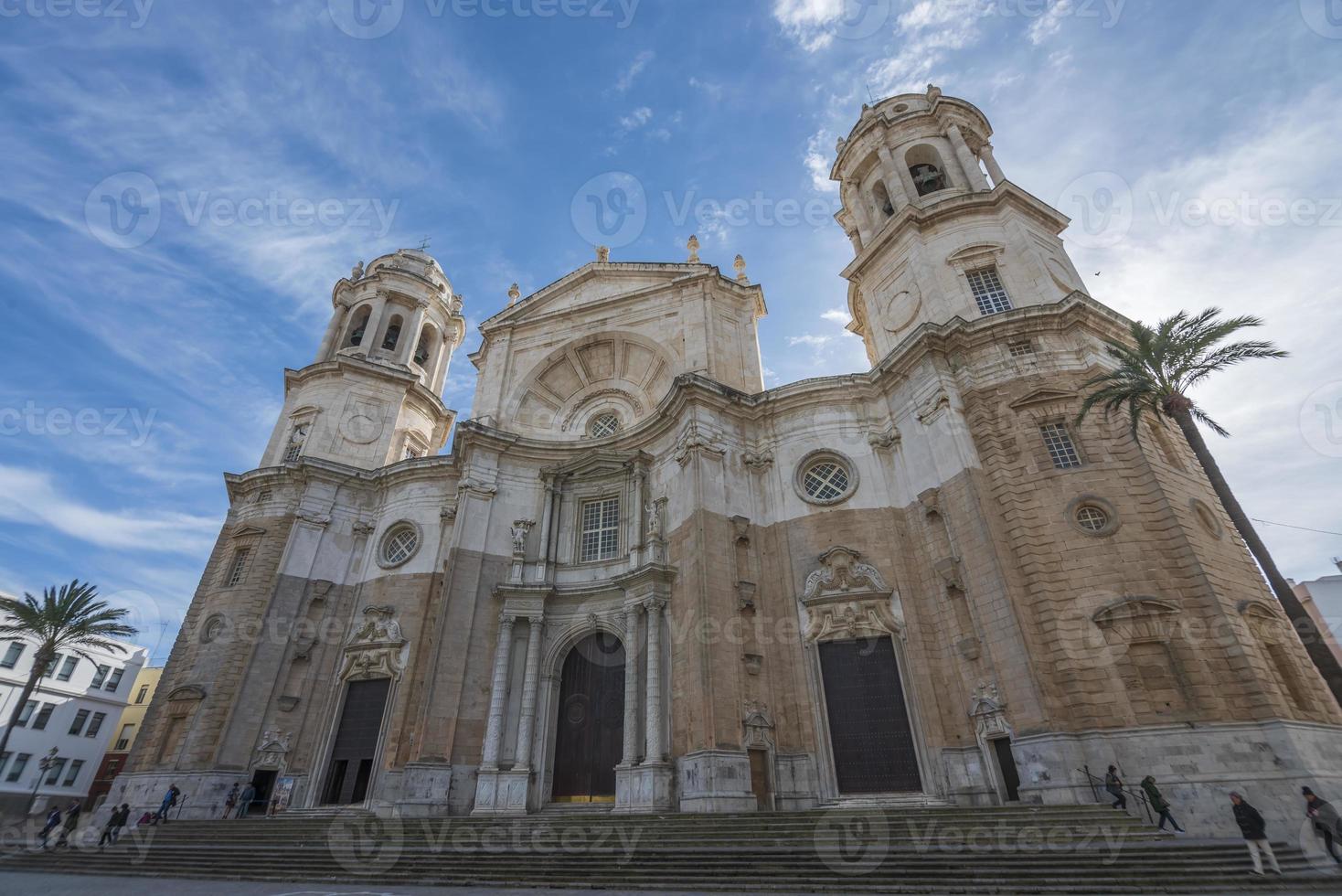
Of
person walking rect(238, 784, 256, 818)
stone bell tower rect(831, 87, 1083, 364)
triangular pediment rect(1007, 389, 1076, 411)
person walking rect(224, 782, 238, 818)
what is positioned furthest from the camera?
stone bell tower rect(831, 87, 1083, 364)

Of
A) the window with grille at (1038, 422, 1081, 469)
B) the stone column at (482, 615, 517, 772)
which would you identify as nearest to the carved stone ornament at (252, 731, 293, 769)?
the stone column at (482, 615, 517, 772)

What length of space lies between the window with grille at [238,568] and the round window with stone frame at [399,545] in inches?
205

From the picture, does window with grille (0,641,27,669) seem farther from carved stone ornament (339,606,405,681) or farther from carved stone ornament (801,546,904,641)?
carved stone ornament (801,546,904,641)

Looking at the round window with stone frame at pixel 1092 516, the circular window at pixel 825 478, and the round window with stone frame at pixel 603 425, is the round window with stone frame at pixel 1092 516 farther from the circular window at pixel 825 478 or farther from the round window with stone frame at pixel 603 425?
the round window with stone frame at pixel 603 425

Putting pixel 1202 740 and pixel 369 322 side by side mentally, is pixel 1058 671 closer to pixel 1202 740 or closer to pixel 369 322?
pixel 1202 740

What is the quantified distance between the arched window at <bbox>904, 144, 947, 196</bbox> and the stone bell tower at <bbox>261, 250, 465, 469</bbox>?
2581 centimetres

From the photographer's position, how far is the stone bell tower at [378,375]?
3136 cm

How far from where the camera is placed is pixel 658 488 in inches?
960

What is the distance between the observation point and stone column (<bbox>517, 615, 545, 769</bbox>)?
20.9m

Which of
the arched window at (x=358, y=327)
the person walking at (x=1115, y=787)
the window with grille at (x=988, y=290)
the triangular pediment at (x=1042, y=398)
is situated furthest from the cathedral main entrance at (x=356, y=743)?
the window with grille at (x=988, y=290)

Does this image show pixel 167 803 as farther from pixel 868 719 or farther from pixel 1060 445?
pixel 1060 445

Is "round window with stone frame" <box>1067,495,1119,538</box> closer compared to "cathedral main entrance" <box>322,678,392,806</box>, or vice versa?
"round window with stone frame" <box>1067,495,1119,538</box>

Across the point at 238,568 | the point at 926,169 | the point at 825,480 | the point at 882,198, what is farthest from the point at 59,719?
the point at 926,169

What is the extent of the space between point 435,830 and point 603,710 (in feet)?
22.2
